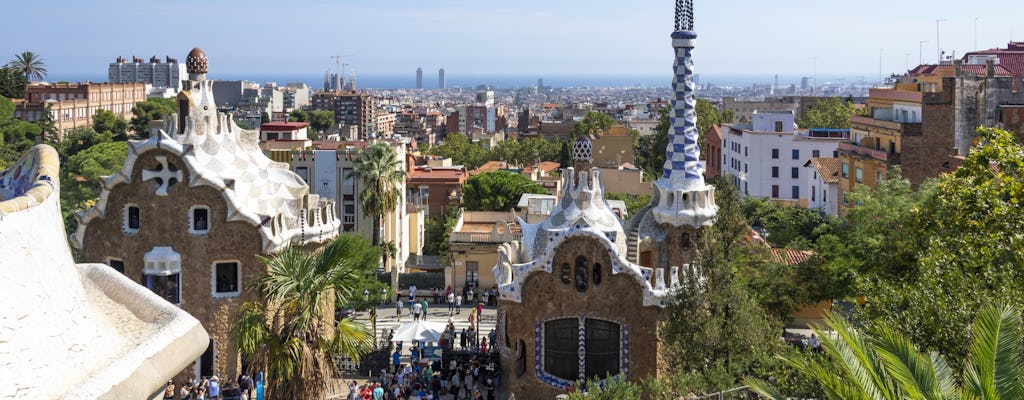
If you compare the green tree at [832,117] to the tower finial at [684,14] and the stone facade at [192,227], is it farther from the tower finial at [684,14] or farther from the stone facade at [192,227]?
the stone facade at [192,227]

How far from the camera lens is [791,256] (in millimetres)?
40938

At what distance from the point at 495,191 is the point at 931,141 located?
25.8 meters

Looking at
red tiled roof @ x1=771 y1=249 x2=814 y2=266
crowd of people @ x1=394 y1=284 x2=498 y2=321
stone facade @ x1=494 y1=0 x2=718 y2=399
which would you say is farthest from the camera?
crowd of people @ x1=394 y1=284 x2=498 y2=321

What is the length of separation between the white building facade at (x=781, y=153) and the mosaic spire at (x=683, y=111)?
4729 centimetres

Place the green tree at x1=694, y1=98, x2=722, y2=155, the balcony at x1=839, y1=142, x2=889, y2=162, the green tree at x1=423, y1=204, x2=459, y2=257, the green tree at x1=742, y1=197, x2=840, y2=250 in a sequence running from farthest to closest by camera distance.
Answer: the green tree at x1=694, y1=98, x2=722, y2=155, the green tree at x1=423, y1=204, x2=459, y2=257, the balcony at x1=839, y1=142, x2=889, y2=162, the green tree at x1=742, y1=197, x2=840, y2=250

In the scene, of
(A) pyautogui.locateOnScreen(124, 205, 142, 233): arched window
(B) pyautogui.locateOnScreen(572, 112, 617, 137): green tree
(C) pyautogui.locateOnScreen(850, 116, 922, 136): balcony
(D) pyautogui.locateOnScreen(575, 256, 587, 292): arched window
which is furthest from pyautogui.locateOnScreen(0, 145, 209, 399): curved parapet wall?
(B) pyautogui.locateOnScreen(572, 112, 617, 137): green tree

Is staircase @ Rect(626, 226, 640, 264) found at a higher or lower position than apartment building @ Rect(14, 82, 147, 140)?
lower

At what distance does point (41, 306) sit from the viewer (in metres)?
5.76

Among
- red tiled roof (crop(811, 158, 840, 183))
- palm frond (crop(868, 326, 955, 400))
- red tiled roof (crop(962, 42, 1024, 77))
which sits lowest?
palm frond (crop(868, 326, 955, 400))

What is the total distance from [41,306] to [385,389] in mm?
25168

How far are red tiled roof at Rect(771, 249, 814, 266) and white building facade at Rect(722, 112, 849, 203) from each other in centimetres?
3720

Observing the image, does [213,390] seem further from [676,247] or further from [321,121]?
[321,121]

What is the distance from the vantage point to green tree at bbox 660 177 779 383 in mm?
24062

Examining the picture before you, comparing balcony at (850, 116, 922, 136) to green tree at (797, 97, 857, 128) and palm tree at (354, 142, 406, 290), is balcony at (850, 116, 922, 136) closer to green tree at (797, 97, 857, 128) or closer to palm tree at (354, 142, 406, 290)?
palm tree at (354, 142, 406, 290)
